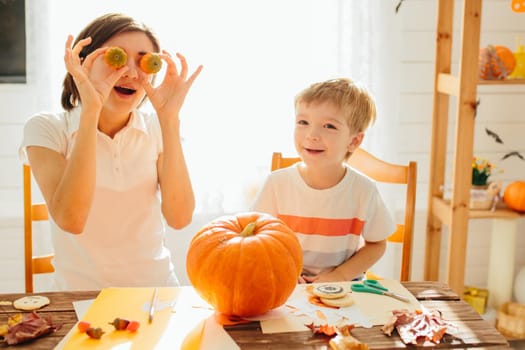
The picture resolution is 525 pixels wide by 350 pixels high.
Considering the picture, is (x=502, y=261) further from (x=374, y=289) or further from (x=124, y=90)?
(x=124, y=90)

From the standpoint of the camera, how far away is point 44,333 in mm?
1261

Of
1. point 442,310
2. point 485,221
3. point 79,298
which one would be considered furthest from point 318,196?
point 485,221

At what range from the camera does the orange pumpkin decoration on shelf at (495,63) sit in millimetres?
2660

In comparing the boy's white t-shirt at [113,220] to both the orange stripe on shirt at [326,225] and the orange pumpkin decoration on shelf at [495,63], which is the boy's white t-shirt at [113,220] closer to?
the orange stripe on shirt at [326,225]

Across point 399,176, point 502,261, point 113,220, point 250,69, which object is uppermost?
point 250,69

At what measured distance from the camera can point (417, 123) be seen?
3.17 metres

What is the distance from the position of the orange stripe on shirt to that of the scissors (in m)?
0.41

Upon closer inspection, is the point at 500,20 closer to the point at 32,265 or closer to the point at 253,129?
the point at 253,129

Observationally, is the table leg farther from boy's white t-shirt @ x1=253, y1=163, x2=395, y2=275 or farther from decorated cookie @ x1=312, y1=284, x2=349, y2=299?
decorated cookie @ x1=312, y1=284, x2=349, y2=299

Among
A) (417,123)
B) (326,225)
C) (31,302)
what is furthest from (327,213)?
(417,123)

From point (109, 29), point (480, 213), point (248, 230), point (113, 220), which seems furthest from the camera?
point (480, 213)

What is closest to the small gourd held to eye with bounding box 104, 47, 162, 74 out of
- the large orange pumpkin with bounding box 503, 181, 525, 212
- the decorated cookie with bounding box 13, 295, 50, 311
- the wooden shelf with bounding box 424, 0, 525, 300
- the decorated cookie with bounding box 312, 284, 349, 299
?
the decorated cookie with bounding box 13, 295, 50, 311

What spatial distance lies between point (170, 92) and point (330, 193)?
0.57 metres

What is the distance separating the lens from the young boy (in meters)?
1.90
